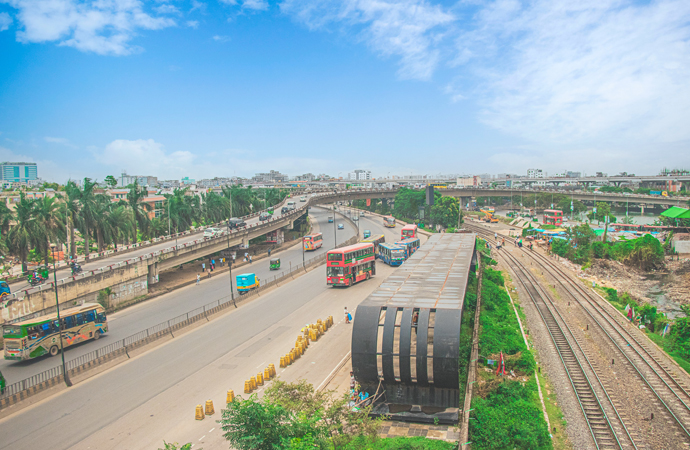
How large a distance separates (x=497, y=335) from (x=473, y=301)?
11.7ft

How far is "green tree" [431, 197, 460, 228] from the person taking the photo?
90.7m

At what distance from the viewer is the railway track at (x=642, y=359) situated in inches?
741

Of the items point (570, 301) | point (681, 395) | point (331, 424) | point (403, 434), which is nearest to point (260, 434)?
point (331, 424)

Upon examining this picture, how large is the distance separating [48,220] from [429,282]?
39.8m

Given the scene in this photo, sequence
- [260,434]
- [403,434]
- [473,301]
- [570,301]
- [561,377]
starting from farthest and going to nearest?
[570,301] < [473,301] < [561,377] < [403,434] < [260,434]

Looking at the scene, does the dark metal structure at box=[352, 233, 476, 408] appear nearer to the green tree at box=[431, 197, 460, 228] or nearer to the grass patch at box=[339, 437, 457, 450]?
the grass patch at box=[339, 437, 457, 450]

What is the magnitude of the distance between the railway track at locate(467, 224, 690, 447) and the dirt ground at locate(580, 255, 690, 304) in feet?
28.2

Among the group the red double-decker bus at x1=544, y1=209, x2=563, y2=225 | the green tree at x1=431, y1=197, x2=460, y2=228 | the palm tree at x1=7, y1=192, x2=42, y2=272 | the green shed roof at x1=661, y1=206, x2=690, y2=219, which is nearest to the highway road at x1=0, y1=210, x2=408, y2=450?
the palm tree at x1=7, y1=192, x2=42, y2=272

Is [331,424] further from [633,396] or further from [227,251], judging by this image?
[227,251]

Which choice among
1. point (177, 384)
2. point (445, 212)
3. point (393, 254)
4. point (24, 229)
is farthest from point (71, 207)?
point (445, 212)

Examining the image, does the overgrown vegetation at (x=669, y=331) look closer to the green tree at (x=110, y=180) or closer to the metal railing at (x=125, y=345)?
the metal railing at (x=125, y=345)

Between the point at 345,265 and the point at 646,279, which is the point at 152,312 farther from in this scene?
the point at 646,279


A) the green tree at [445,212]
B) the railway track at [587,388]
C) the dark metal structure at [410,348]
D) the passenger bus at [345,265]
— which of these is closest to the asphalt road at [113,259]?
the passenger bus at [345,265]

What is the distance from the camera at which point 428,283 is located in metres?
20.9
